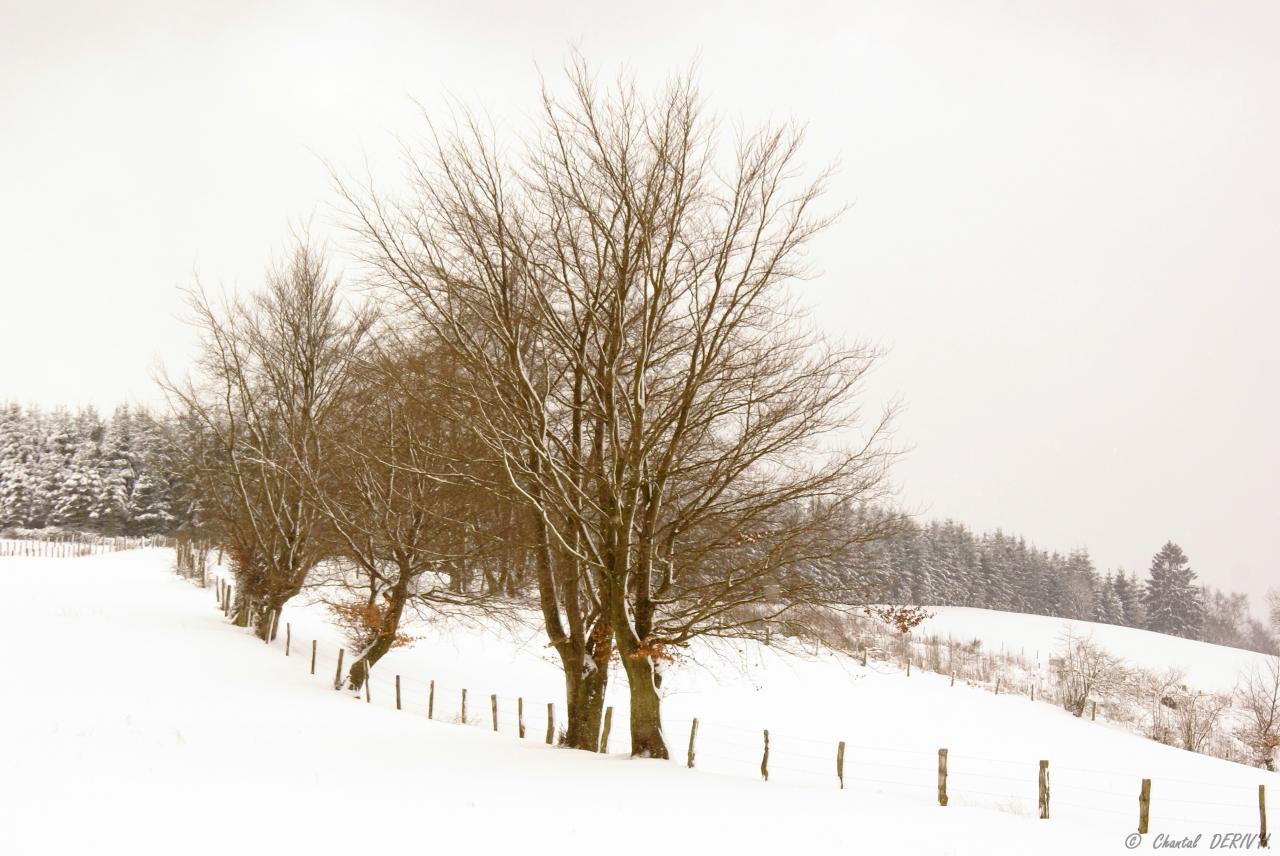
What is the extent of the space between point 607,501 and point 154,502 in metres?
68.6

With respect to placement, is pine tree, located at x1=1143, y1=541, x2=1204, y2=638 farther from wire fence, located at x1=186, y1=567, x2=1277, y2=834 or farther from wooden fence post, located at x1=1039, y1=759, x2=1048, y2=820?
wooden fence post, located at x1=1039, y1=759, x2=1048, y2=820

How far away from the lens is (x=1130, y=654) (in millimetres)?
56969

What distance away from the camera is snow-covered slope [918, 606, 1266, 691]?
53.8 meters

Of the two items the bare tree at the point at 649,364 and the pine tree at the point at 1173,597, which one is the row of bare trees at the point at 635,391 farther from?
the pine tree at the point at 1173,597

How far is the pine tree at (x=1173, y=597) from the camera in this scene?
95.4m

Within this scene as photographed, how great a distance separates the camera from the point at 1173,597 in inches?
3772

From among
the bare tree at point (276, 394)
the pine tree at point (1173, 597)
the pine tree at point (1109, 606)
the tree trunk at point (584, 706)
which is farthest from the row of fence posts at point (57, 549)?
the pine tree at point (1173, 597)

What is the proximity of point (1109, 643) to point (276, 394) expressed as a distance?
6467 cm

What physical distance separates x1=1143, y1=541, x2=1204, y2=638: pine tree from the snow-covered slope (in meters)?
34.7

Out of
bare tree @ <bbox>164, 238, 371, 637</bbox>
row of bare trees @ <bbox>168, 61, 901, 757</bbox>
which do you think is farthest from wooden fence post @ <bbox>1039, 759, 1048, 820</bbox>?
bare tree @ <bbox>164, 238, 371, 637</bbox>

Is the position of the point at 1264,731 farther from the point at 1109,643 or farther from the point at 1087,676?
the point at 1109,643

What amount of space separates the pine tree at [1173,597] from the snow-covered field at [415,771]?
278ft

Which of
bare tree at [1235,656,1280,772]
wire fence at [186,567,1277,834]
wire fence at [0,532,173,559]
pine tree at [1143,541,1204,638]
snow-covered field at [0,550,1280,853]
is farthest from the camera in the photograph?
pine tree at [1143,541,1204,638]

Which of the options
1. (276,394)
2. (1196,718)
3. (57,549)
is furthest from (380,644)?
(57,549)
